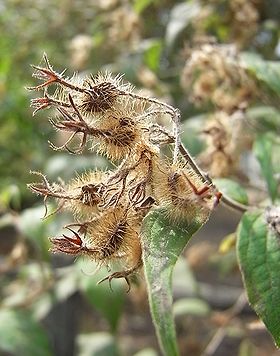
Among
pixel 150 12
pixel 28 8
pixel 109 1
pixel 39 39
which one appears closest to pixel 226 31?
pixel 109 1

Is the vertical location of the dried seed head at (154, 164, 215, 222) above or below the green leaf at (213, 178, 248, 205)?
below

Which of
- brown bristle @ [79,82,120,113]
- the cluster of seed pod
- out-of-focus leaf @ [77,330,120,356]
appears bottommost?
the cluster of seed pod

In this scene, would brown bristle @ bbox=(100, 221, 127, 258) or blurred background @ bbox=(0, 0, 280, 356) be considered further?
blurred background @ bbox=(0, 0, 280, 356)

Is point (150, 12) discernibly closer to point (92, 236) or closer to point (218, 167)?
point (218, 167)

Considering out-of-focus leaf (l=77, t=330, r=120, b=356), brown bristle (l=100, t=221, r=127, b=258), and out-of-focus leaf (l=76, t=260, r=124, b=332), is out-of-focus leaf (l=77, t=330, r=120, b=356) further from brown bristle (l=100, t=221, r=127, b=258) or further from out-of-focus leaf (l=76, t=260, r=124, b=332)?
brown bristle (l=100, t=221, r=127, b=258)

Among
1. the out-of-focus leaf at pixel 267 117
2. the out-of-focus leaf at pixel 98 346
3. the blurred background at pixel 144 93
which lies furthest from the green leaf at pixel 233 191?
the out-of-focus leaf at pixel 98 346

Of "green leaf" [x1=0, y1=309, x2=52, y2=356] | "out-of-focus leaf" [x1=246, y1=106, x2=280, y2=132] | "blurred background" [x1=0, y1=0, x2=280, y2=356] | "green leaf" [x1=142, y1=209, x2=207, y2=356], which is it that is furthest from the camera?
"green leaf" [x1=0, y1=309, x2=52, y2=356]

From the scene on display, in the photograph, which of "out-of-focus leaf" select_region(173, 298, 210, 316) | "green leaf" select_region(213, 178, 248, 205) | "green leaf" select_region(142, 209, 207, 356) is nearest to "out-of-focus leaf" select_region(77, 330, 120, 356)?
"out-of-focus leaf" select_region(173, 298, 210, 316)
